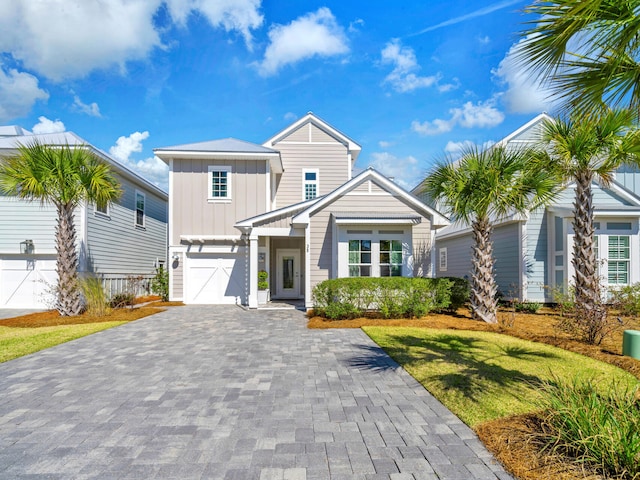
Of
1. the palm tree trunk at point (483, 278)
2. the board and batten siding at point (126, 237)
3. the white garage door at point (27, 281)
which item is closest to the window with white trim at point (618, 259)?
the palm tree trunk at point (483, 278)

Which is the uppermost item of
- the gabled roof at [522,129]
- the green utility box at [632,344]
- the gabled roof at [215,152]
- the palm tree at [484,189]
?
the gabled roof at [522,129]

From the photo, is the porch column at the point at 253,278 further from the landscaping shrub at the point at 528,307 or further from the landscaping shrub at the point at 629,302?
the landscaping shrub at the point at 629,302

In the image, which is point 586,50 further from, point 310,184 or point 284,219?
point 310,184

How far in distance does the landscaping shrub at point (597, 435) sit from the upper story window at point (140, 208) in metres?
19.7

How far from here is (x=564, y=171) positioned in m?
10.2

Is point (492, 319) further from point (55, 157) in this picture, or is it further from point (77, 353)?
point (55, 157)

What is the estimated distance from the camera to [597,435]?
2.91 metres

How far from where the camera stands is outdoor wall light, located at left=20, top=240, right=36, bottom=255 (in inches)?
559

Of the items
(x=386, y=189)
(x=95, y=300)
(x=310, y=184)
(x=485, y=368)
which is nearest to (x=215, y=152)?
(x=310, y=184)

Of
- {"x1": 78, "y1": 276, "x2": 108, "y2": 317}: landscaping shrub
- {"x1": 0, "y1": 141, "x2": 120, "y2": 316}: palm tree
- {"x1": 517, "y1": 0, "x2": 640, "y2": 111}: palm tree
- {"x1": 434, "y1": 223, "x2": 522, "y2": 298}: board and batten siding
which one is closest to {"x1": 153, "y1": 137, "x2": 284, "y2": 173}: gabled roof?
{"x1": 0, "y1": 141, "x2": 120, "y2": 316}: palm tree

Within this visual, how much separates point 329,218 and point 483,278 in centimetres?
548

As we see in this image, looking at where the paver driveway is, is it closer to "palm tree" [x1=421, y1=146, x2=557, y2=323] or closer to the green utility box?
the green utility box

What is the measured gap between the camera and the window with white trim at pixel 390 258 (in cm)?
1278

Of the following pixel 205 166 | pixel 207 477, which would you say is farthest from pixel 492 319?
pixel 205 166
